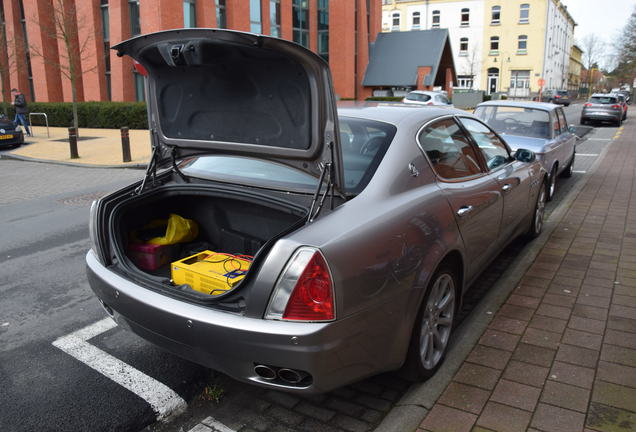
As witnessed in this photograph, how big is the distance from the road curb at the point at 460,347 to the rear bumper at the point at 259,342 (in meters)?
0.26

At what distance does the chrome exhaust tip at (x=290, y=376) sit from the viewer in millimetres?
2443

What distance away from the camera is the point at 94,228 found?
10.8ft

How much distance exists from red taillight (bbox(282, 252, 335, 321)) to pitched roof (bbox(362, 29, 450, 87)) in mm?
35445

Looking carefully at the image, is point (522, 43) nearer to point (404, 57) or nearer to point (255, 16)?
point (404, 57)

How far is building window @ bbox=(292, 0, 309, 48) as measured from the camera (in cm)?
3281

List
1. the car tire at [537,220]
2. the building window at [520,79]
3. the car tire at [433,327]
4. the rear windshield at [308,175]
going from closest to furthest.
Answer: the car tire at [433,327] → the rear windshield at [308,175] → the car tire at [537,220] → the building window at [520,79]

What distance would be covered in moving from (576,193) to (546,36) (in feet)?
209

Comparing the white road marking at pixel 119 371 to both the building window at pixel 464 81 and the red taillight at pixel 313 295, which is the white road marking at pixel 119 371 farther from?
the building window at pixel 464 81

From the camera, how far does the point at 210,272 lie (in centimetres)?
303

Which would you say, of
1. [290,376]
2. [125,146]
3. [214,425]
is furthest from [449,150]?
[125,146]

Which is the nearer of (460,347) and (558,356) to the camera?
(558,356)

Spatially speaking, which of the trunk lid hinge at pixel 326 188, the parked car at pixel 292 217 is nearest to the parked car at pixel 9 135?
the parked car at pixel 292 217

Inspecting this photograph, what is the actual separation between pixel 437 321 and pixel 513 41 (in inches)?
2761

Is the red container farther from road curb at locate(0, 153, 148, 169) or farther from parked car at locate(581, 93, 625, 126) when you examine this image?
parked car at locate(581, 93, 625, 126)
